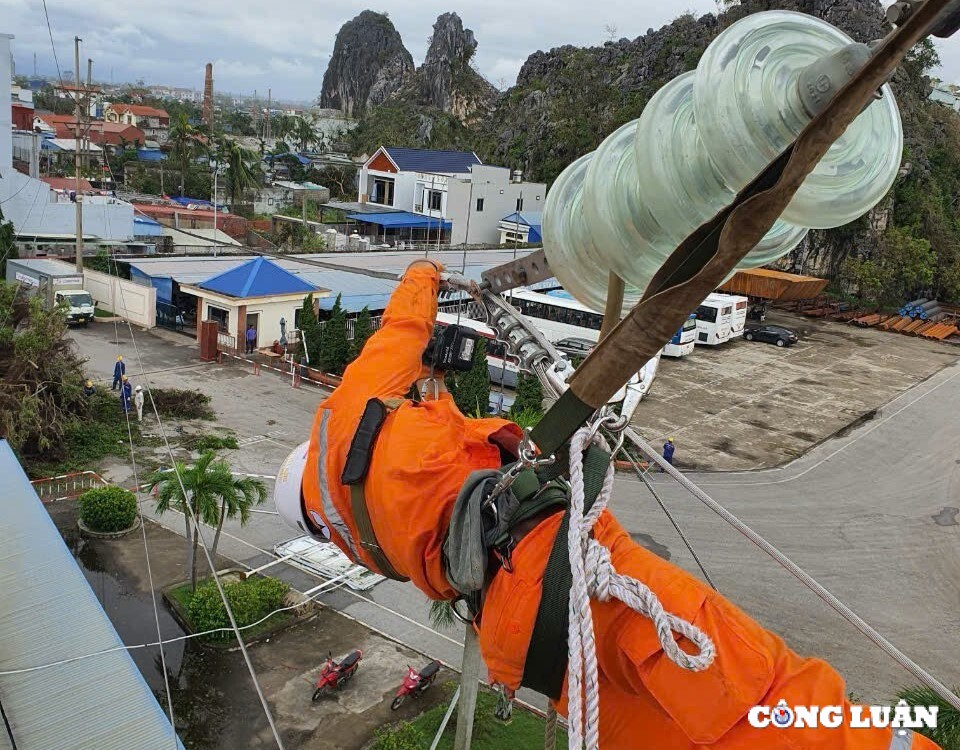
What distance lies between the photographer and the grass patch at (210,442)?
15.8 metres

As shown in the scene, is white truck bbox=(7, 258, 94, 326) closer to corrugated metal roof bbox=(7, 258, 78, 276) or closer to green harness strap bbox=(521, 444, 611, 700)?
corrugated metal roof bbox=(7, 258, 78, 276)

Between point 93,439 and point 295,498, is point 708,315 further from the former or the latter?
point 295,498

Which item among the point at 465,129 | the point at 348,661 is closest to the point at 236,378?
the point at 348,661

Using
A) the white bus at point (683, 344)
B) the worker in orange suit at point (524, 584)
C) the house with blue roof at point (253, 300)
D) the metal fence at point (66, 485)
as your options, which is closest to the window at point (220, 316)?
the house with blue roof at point (253, 300)

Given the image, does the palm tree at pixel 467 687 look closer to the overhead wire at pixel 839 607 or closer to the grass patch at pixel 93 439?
the overhead wire at pixel 839 607

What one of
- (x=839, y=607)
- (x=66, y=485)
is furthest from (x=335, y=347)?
(x=839, y=607)

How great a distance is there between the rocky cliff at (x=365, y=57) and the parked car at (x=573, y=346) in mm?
126482

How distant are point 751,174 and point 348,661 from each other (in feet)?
27.6

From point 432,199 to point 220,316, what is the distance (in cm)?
2416

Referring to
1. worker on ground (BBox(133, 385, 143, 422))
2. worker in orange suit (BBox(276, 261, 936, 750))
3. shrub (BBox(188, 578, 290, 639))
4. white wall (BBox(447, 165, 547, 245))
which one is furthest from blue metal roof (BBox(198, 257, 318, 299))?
worker in orange suit (BBox(276, 261, 936, 750))

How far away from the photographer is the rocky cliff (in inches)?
5664

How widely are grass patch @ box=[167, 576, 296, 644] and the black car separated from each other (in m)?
25.3

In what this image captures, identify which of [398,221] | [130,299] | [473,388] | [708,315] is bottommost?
[130,299]

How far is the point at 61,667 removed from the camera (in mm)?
6711
